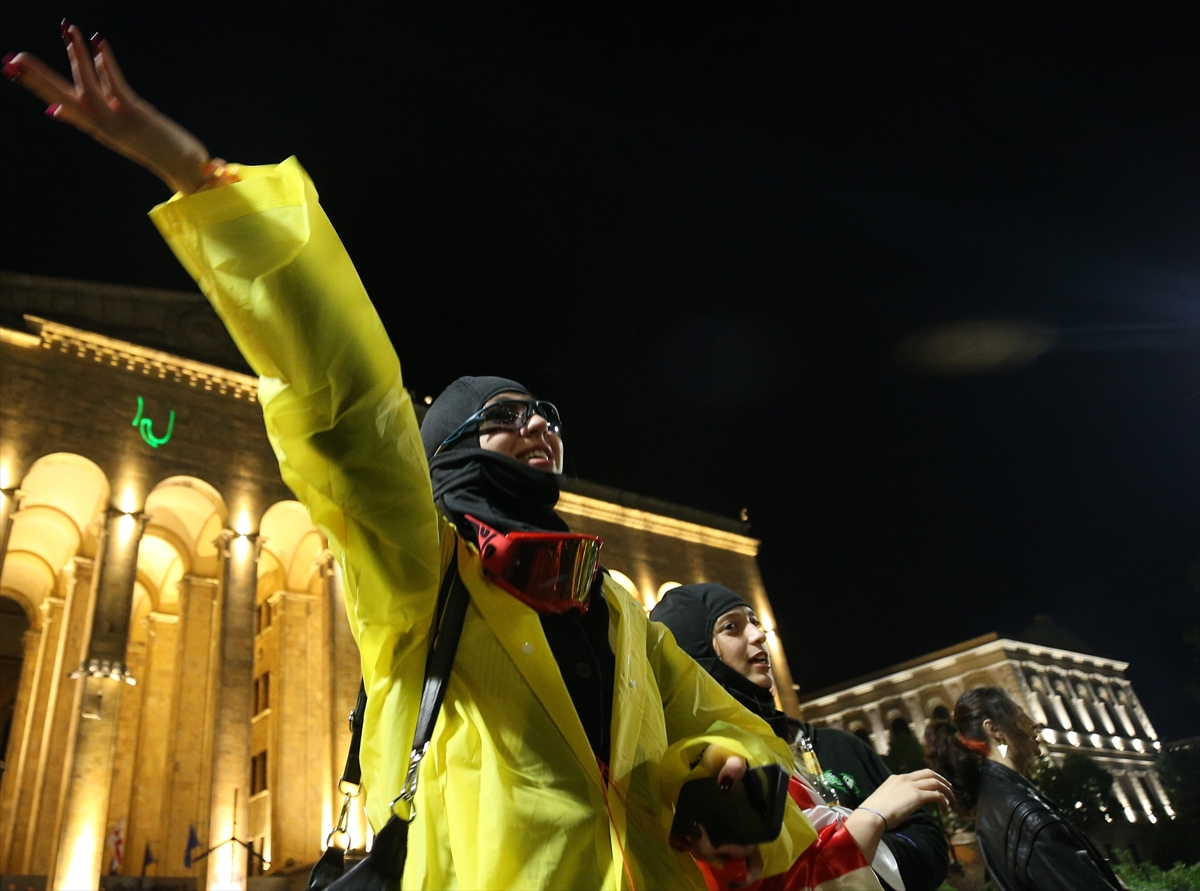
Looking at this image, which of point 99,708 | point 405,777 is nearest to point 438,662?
point 405,777

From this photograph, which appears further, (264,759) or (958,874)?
(958,874)

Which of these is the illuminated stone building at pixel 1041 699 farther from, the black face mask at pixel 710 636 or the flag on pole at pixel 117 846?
the black face mask at pixel 710 636

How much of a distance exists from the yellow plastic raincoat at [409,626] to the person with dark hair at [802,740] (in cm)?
95

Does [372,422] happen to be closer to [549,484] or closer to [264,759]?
[549,484]

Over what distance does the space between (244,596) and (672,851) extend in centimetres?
1760

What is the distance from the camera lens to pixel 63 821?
13.0 meters

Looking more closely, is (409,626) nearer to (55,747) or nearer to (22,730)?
(55,747)

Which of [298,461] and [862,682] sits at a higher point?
[862,682]

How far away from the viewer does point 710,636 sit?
3.20 m

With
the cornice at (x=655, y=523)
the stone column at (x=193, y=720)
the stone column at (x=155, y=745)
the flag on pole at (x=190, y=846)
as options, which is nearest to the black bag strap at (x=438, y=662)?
the stone column at (x=193, y=720)

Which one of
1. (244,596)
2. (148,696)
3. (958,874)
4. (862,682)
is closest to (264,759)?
(148,696)

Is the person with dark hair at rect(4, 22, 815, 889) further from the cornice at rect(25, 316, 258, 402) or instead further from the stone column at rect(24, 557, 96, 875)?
the cornice at rect(25, 316, 258, 402)

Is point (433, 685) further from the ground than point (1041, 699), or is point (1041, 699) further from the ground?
point (1041, 699)

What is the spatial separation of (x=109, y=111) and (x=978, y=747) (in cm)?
447
